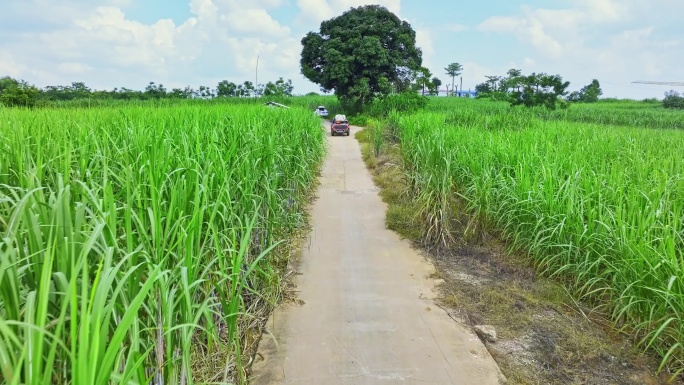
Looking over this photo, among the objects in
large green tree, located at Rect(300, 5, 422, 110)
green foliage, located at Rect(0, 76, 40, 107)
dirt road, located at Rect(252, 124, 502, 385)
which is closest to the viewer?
dirt road, located at Rect(252, 124, 502, 385)

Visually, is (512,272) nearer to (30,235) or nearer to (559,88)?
(30,235)

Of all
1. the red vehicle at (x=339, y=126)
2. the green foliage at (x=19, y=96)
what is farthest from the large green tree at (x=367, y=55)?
the green foliage at (x=19, y=96)

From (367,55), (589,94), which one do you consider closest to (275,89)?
(367,55)

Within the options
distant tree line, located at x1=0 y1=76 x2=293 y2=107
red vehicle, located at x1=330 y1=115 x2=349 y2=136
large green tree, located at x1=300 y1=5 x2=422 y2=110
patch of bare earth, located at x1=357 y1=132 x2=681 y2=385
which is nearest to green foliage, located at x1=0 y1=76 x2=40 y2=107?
distant tree line, located at x1=0 y1=76 x2=293 y2=107

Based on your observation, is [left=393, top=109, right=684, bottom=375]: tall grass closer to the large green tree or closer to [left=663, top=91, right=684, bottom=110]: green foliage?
the large green tree

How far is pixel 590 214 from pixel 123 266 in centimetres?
375

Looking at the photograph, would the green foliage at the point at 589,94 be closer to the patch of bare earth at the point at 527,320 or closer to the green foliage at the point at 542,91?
the green foliage at the point at 542,91

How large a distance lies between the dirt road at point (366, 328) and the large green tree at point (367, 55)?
813 inches

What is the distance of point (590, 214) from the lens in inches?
156

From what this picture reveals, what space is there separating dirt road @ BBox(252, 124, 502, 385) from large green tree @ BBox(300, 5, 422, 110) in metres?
20.6

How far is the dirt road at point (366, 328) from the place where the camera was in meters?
2.83

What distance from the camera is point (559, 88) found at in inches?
792

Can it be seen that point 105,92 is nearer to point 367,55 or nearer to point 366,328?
point 367,55

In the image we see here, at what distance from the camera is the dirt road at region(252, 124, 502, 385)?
283 cm
